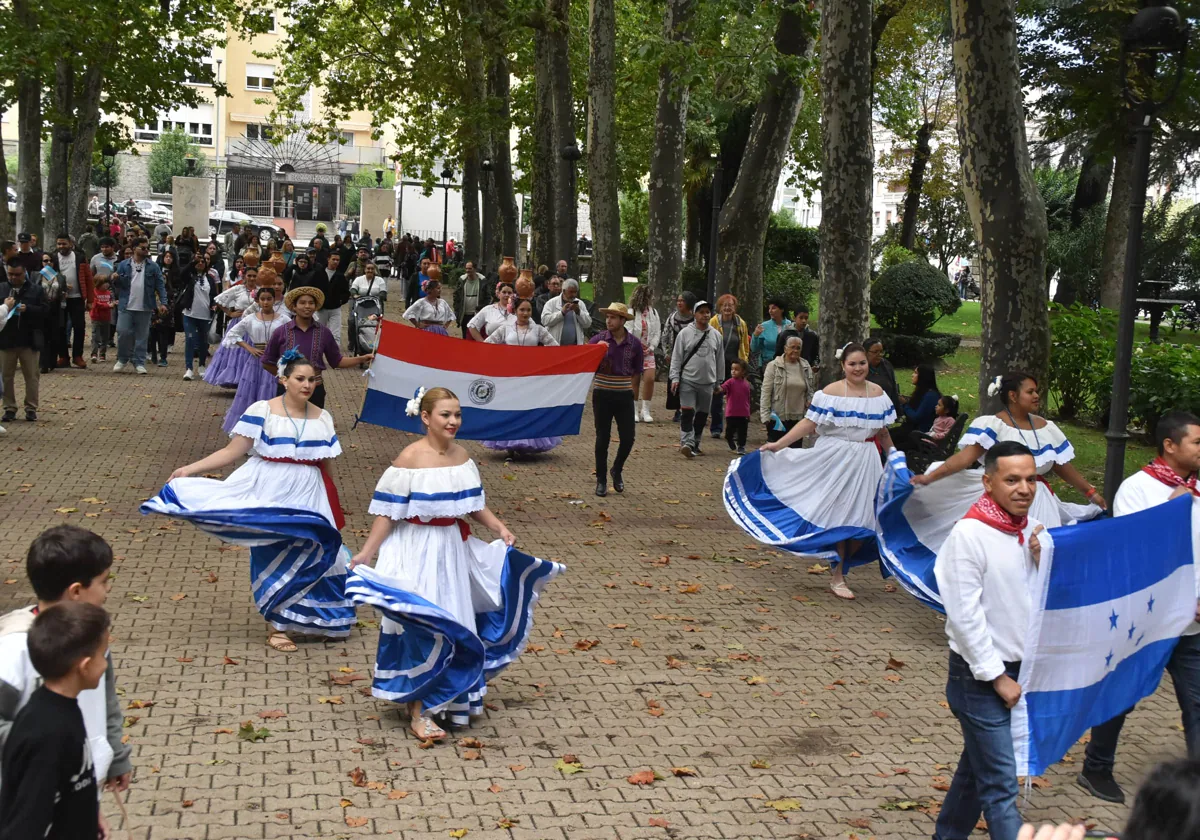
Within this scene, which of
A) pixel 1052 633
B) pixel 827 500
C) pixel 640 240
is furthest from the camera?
pixel 640 240

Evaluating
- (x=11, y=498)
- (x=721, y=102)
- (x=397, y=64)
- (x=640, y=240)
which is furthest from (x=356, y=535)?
(x=640, y=240)

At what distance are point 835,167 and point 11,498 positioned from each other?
9239mm

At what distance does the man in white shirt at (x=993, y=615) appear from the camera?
5.23 m

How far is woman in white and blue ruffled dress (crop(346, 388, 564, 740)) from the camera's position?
23.4 feet

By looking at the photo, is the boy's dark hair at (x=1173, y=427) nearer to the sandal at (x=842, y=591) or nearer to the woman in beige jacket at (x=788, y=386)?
the sandal at (x=842, y=591)

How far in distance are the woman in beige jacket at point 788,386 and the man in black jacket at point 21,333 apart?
852cm

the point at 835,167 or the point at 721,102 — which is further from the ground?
the point at 721,102

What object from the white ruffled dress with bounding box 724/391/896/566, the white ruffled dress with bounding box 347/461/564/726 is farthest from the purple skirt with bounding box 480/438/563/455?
the white ruffled dress with bounding box 347/461/564/726

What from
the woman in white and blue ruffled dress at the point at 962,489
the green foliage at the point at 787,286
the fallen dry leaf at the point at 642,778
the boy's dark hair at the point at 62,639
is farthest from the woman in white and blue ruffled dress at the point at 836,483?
the green foliage at the point at 787,286

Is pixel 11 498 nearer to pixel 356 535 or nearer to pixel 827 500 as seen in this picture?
pixel 356 535

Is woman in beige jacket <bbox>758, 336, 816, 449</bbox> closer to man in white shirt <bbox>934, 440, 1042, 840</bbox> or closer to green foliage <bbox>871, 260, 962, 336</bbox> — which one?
man in white shirt <bbox>934, 440, 1042, 840</bbox>

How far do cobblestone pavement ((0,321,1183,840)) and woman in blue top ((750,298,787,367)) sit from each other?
17.7 ft

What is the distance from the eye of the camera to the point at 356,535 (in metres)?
11.9

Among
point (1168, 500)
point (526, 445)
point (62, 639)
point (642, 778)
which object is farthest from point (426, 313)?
point (62, 639)
